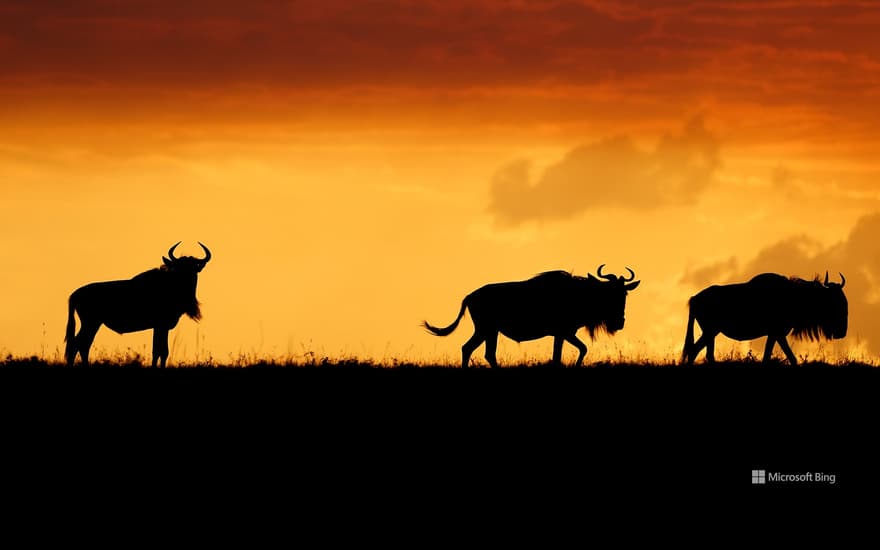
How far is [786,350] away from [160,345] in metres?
10.7

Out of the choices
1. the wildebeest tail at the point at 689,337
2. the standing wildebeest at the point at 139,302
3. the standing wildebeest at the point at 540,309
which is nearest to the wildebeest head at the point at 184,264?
the standing wildebeest at the point at 139,302

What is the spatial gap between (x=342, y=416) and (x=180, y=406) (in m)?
2.09

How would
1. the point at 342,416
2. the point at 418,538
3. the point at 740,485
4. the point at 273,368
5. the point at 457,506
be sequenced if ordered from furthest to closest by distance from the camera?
1. the point at 273,368
2. the point at 342,416
3. the point at 740,485
4. the point at 457,506
5. the point at 418,538

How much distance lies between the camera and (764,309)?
24.2 m

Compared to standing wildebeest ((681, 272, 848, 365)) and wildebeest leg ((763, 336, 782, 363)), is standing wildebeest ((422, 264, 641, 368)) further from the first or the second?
wildebeest leg ((763, 336, 782, 363))

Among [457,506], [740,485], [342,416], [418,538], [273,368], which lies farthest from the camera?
[273,368]

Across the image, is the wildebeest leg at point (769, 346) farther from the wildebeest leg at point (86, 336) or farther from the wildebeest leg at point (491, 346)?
the wildebeest leg at point (86, 336)

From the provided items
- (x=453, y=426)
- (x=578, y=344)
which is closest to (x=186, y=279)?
(x=578, y=344)

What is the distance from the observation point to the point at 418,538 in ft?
39.1

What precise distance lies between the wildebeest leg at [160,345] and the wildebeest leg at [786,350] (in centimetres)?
1034

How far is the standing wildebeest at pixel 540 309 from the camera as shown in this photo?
902 inches

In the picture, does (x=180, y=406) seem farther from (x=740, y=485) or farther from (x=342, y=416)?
(x=740, y=485)

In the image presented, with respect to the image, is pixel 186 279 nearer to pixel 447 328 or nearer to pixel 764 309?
pixel 447 328

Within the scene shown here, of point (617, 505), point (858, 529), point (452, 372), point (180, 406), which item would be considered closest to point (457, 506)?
point (617, 505)
